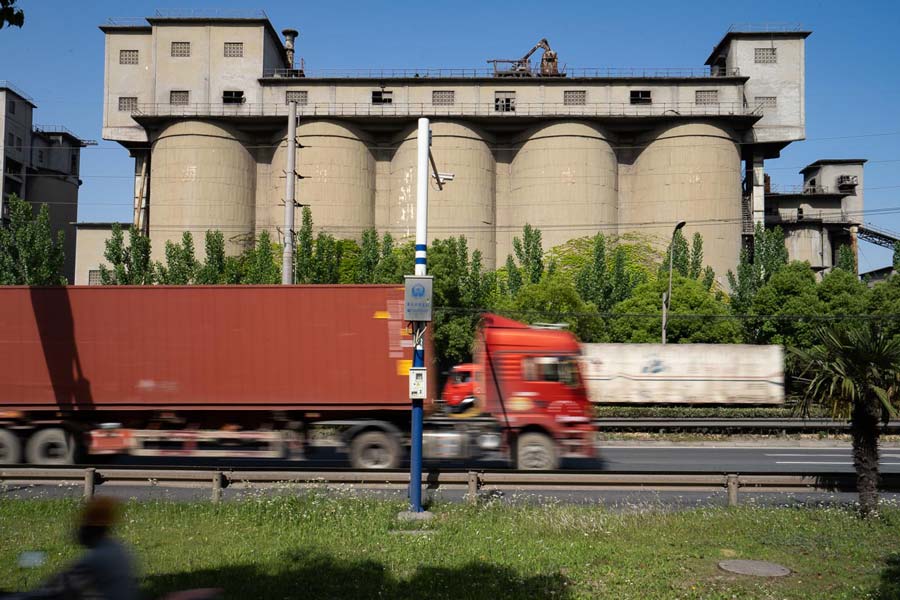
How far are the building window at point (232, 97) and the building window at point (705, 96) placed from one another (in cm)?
4322

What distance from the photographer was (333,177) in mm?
67812

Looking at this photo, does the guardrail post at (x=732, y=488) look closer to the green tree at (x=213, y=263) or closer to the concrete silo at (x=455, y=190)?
the green tree at (x=213, y=263)

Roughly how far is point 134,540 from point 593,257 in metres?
55.2

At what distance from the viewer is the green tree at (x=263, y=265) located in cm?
5903

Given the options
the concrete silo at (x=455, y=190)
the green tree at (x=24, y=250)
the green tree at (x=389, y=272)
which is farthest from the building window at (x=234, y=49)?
the green tree at (x=389, y=272)

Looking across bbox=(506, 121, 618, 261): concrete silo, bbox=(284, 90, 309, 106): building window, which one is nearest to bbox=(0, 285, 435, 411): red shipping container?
bbox=(506, 121, 618, 261): concrete silo

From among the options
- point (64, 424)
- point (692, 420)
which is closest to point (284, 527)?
point (64, 424)

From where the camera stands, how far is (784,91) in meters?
71.5

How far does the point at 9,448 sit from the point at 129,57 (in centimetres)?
6431

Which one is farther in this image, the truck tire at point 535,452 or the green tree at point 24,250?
the green tree at point 24,250

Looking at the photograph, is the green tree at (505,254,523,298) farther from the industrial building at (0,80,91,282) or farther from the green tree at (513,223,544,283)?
the industrial building at (0,80,91,282)

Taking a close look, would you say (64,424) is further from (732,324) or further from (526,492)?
(732,324)

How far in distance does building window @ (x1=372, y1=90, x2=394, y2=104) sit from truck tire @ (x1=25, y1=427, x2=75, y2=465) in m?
56.6

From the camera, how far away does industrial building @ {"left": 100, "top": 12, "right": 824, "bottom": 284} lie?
67.5m
